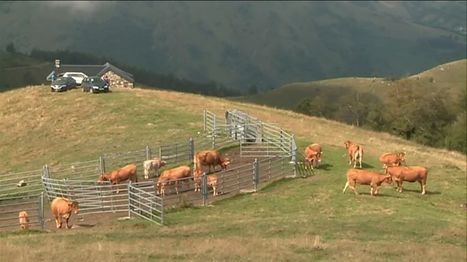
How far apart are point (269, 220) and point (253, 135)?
17.1m

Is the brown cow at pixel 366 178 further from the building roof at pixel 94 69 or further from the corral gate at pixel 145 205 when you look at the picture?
the building roof at pixel 94 69

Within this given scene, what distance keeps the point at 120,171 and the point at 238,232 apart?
11324 millimetres

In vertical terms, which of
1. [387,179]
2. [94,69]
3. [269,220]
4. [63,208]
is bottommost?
[269,220]

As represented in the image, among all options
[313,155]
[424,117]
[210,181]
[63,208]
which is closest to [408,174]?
[313,155]

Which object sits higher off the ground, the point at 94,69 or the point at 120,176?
the point at 94,69

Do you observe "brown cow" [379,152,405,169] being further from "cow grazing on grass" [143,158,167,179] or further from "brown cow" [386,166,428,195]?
"cow grazing on grass" [143,158,167,179]

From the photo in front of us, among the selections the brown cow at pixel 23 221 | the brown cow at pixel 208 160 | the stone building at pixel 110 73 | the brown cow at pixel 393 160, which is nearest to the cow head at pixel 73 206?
the brown cow at pixel 23 221

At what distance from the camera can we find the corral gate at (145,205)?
26.8 metres

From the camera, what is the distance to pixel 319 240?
74.9ft

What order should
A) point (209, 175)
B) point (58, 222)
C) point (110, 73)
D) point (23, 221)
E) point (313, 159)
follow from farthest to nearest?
point (110, 73) → point (313, 159) → point (209, 175) → point (23, 221) → point (58, 222)

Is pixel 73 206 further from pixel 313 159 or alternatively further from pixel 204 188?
pixel 313 159

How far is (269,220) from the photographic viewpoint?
26297 mm

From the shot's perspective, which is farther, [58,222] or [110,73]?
[110,73]

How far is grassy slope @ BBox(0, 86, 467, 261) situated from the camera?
20859mm
